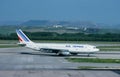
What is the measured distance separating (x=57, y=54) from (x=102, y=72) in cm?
3815

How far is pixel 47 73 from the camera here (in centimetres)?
5191

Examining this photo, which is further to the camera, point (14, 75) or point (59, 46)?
point (59, 46)

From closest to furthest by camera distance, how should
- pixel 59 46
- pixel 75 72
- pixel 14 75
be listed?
pixel 14 75, pixel 75 72, pixel 59 46

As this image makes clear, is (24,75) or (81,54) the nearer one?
(24,75)

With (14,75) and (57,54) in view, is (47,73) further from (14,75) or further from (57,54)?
(57,54)

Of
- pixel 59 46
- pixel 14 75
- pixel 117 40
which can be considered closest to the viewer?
pixel 14 75

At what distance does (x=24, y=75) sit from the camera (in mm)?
49719

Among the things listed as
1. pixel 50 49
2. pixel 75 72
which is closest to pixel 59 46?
pixel 50 49

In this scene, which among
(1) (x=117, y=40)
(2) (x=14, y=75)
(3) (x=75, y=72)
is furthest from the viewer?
(1) (x=117, y=40)

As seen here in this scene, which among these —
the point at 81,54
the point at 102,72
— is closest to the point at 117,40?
the point at 81,54

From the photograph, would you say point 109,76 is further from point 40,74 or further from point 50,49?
point 50,49

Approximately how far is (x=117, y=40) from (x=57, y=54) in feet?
229

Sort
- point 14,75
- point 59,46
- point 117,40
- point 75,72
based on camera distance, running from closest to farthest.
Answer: point 14,75
point 75,72
point 59,46
point 117,40

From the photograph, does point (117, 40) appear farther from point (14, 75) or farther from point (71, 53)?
point (14, 75)
